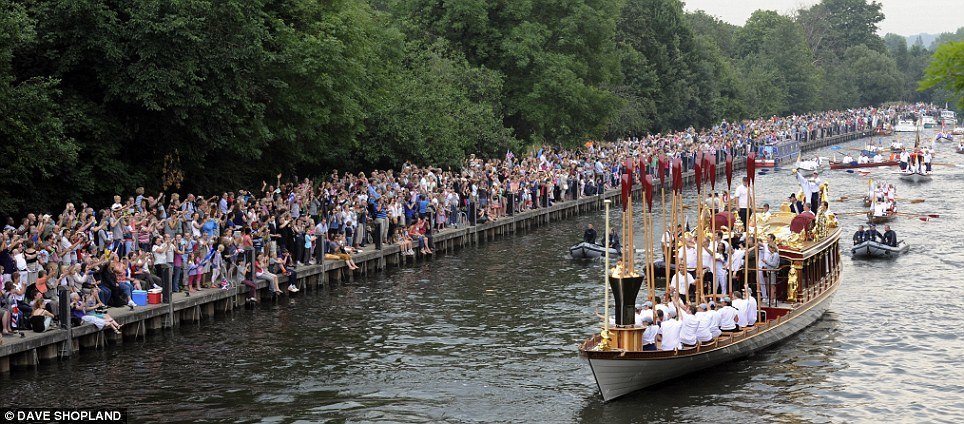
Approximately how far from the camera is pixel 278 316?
38531mm

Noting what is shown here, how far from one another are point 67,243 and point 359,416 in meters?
9.73

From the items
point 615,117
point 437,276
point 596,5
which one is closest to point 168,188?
point 437,276

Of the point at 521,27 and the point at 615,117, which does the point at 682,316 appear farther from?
the point at 615,117

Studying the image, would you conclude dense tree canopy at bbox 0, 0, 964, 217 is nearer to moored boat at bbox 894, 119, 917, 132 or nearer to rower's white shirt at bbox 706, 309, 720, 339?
rower's white shirt at bbox 706, 309, 720, 339

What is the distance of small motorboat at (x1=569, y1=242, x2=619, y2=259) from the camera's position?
50844 mm

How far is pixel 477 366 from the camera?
32562mm

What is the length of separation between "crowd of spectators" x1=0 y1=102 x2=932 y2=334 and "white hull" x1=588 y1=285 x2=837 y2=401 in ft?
43.2

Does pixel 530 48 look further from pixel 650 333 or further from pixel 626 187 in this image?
pixel 650 333

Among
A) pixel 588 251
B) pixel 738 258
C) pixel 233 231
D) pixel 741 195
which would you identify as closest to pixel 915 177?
pixel 588 251

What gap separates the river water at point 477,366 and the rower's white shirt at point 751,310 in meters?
1.10

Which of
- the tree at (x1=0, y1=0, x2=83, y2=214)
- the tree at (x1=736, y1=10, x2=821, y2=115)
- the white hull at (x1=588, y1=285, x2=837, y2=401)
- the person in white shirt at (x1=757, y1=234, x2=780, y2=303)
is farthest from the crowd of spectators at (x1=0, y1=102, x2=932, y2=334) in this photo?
the tree at (x1=736, y1=10, x2=821, y2=115)

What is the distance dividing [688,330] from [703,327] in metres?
0.61

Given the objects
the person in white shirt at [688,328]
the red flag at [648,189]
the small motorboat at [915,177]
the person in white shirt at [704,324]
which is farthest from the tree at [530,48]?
the red flag at [648,189]

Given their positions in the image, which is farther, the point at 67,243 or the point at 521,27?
the point at 521,27
